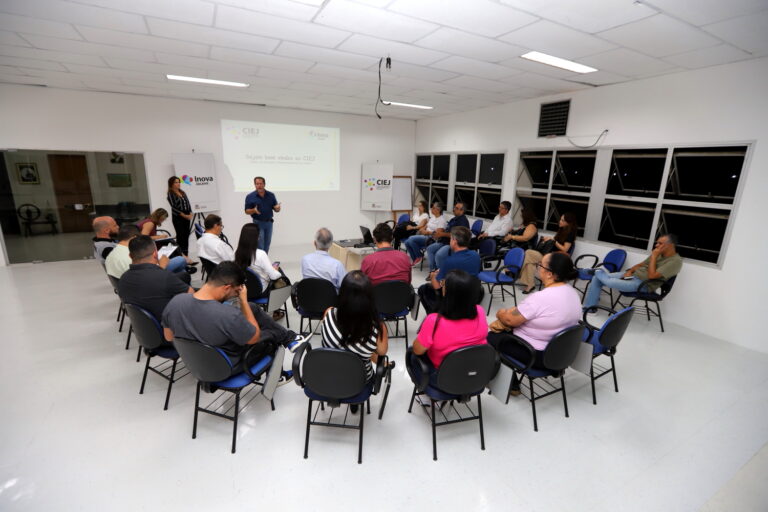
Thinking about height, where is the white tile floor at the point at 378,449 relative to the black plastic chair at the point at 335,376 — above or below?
below

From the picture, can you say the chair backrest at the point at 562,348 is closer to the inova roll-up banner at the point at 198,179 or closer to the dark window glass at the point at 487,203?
the dark window glass at the point at 487,203

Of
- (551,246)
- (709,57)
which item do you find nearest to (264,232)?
(551,246)

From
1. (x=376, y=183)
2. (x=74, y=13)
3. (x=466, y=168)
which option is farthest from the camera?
(x=376, y=183)

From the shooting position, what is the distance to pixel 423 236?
264 inches

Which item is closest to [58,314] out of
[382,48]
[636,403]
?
[382,48]

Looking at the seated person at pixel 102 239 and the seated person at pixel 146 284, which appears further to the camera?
the seated person at pixel 102 239

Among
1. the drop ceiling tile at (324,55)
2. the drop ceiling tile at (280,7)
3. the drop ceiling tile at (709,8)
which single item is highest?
the drop ceiling tile at (324,55)

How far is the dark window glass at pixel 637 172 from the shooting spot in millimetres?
4621

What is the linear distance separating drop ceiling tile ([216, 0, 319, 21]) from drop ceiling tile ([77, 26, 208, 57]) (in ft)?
3.92

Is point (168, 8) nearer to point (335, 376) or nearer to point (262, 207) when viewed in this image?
point (335, 376)

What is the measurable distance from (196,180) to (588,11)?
6748mm

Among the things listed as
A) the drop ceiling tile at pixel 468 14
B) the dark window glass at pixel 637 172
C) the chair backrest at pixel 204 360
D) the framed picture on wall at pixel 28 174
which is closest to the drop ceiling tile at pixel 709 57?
the dark window glass at pixel 637 172

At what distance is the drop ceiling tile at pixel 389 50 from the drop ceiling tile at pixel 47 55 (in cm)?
309

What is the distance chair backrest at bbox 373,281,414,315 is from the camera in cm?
323
